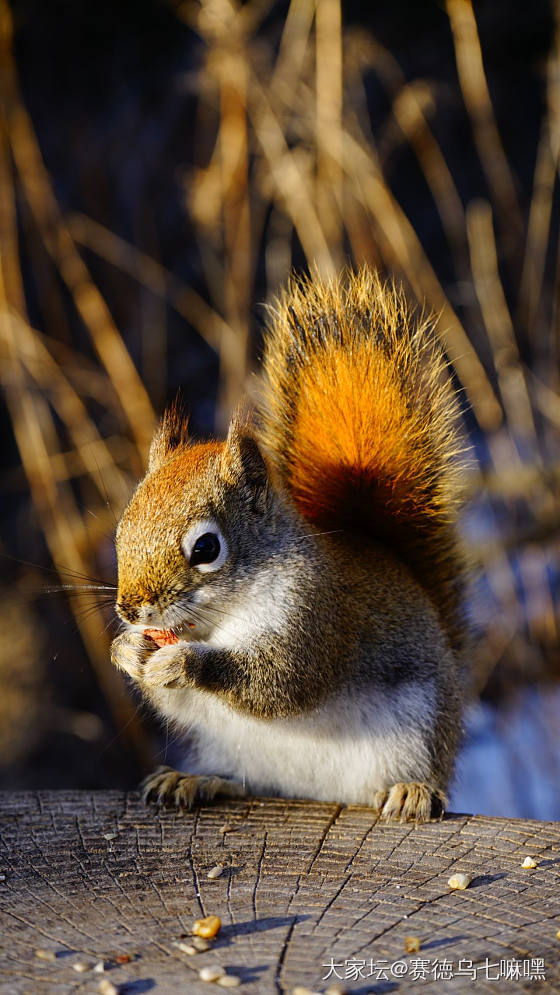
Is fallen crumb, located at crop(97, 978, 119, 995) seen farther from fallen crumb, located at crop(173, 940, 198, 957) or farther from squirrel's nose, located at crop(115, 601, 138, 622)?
squirrel's nose, located at crop(115, 601, 138, 622)

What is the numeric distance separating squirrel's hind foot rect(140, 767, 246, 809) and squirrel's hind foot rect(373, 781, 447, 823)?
0.20 meters

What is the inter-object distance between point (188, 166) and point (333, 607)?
5.55 feet

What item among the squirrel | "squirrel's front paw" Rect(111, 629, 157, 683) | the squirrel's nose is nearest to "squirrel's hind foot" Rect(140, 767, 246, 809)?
the squirrel

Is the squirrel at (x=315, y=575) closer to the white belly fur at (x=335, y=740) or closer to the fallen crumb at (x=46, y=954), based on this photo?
the white belly fur at (x=335, y=740)

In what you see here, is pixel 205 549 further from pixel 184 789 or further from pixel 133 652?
pixel 184 789

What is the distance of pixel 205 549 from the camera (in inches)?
42.7

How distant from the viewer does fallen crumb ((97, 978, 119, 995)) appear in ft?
2.27

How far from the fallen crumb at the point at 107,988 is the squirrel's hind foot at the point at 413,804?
46 cm

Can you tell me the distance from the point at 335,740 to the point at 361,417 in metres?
0.41

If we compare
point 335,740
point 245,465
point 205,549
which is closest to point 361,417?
point 245,465

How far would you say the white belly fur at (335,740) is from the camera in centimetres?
115

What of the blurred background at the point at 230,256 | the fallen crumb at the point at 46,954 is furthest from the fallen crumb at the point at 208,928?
the blurred background at the point at 230,256

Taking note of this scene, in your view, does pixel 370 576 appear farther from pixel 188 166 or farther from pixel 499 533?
pixel 188 166

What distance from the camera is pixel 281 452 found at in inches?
51.8
